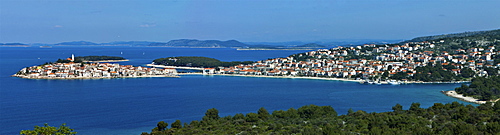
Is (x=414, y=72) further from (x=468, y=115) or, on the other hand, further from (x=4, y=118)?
(x=4, y=118)

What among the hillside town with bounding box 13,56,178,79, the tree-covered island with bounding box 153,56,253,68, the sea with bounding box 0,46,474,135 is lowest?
the sea with bounding box 0,46,474,135

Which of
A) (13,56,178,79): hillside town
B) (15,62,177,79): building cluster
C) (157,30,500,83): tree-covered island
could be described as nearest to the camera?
(157,30,500,83): tree-covered island

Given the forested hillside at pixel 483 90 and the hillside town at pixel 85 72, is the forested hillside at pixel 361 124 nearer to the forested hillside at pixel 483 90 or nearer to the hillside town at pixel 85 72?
the forested hillside at pixel 483 90

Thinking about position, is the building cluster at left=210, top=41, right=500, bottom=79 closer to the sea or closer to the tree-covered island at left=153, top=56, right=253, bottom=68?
the tree-covered island at left=153, top=56, right=253, bottom=68

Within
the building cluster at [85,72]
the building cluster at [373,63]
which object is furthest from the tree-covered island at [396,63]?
the building cluster at [85,72]

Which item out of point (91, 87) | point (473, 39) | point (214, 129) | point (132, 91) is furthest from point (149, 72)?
point (473, 39)

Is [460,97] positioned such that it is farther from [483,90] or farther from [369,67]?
[369,67]

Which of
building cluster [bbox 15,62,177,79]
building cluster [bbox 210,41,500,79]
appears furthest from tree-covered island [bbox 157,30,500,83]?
building cluster [bbox 15,62,177,79]
